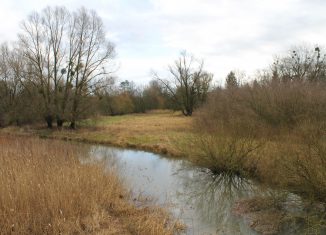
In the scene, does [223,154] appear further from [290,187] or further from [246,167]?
[290,187]

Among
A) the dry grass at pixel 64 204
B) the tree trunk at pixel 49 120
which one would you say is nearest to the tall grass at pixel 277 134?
the dry grass at pixel 64 204

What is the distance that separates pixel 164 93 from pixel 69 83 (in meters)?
28.8

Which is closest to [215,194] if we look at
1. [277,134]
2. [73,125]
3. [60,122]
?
[277,134]

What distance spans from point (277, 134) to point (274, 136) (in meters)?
0.13

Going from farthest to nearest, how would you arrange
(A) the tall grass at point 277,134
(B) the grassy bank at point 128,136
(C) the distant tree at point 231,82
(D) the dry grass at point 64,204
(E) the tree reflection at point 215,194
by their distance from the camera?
(C) the distant tree at point 231,82 < (B) the grassy bank at point 128,136 < (E) the tree reflection at point 215,194 < (A) the tall grass at point 277,134 < (D) the dry grass at point 64,204

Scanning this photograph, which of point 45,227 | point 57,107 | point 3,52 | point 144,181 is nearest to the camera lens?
point 45,227

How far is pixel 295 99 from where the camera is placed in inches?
A: 603

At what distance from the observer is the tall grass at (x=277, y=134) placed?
7.88m

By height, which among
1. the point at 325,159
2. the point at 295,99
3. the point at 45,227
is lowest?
the point at 45,227

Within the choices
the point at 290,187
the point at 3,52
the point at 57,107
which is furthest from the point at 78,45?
the point at 290,187

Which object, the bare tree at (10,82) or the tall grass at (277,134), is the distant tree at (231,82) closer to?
the tall grass at (277,134)

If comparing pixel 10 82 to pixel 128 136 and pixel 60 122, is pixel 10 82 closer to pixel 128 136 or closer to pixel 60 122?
pixel 60 122

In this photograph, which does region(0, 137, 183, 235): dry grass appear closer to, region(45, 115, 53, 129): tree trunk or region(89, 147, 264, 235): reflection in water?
region(89, 147, 264, 235): reflection in water

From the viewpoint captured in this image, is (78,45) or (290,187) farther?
(78,45)
